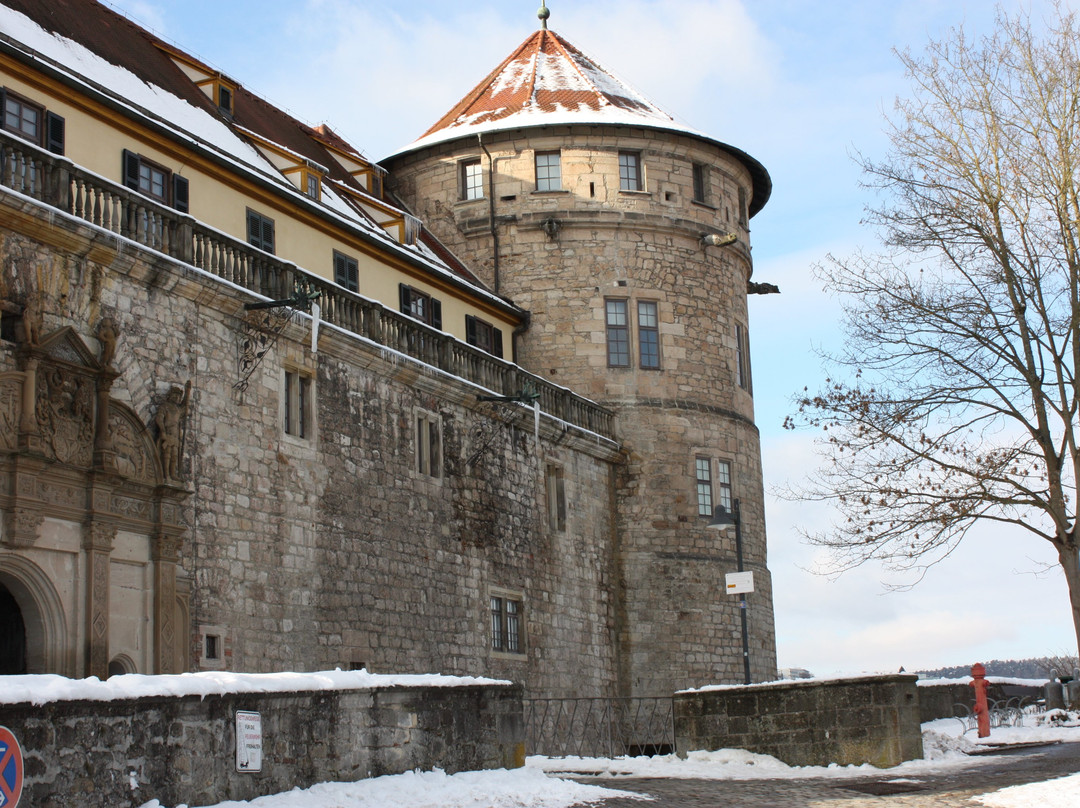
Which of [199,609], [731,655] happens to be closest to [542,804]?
[199,609]

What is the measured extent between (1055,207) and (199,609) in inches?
591

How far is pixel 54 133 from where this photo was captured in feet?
63.9

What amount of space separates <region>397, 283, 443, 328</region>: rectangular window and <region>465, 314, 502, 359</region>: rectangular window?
45.0 inches

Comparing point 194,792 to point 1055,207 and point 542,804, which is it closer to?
point 542,804

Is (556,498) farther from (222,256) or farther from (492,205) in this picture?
(222,256)

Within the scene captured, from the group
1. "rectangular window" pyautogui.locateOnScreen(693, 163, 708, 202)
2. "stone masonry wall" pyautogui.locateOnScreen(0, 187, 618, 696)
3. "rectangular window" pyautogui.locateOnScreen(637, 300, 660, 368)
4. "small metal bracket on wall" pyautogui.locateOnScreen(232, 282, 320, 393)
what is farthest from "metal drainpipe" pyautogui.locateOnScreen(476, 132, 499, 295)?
"small metal bracket on wall" pyautogui.locateOnScreen(232, 282, 320, 393)

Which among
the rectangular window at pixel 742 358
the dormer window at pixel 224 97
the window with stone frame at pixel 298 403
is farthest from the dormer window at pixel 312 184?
the rectangular window at pixel 742 358

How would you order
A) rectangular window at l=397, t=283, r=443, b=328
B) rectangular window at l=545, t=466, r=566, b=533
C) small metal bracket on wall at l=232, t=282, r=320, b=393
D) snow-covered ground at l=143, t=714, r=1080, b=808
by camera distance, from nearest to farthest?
snow-covered ground at l=143, t=714, r=1080, b=808 → small metal bracket on wall at l=232, t=282, r=320, b=393 → rectangular window at l=397, t=283, r=443, b=328 → rectangular window at l=545, t=466, r=566, b=533

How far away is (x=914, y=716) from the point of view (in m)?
17.7

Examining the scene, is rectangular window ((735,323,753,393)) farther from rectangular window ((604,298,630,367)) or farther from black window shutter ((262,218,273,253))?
black window shutter ((262,218,273,253))

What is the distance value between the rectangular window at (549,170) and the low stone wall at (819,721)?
1673cm

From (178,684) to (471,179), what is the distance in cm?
2401

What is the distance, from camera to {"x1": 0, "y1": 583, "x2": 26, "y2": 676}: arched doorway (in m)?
16.5

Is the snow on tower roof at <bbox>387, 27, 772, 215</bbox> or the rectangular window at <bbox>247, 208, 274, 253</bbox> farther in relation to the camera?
the snow on tower roof at <bbox>387, 27, 772, 215</bbox>
